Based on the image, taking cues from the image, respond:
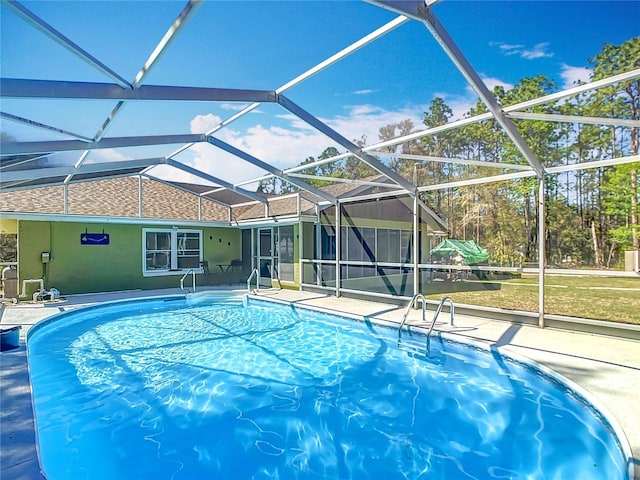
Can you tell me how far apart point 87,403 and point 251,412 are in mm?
2219

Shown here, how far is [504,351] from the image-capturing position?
19.9 feet

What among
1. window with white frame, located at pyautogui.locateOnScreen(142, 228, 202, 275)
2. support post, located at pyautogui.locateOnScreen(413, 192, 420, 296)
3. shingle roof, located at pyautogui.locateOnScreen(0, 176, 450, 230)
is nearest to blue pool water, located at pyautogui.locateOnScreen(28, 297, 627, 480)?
support post, located at pyautogui.locateOnScreen(413, 192, 420, 296)

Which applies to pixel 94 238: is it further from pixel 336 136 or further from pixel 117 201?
pixel 336 136

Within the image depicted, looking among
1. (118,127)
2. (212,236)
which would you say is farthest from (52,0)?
(212,236)

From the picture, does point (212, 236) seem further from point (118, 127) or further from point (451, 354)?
point (451, 354)

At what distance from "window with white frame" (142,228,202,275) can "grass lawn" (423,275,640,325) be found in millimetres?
10254

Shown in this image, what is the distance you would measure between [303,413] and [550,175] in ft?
21.7

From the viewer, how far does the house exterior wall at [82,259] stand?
1155 centimetres

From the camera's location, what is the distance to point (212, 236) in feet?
51.6

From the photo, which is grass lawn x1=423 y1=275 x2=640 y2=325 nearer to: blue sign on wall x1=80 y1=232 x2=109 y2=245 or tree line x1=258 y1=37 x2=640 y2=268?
tree line x1=258 y1=37 x2=640 y2=268

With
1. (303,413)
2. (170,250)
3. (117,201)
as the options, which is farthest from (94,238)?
(303,413)

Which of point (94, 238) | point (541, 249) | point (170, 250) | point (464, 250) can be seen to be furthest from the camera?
point (170, 250)

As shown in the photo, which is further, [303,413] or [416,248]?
[416,248]

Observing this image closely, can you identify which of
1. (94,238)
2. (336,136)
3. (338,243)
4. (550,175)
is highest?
(336,136)
